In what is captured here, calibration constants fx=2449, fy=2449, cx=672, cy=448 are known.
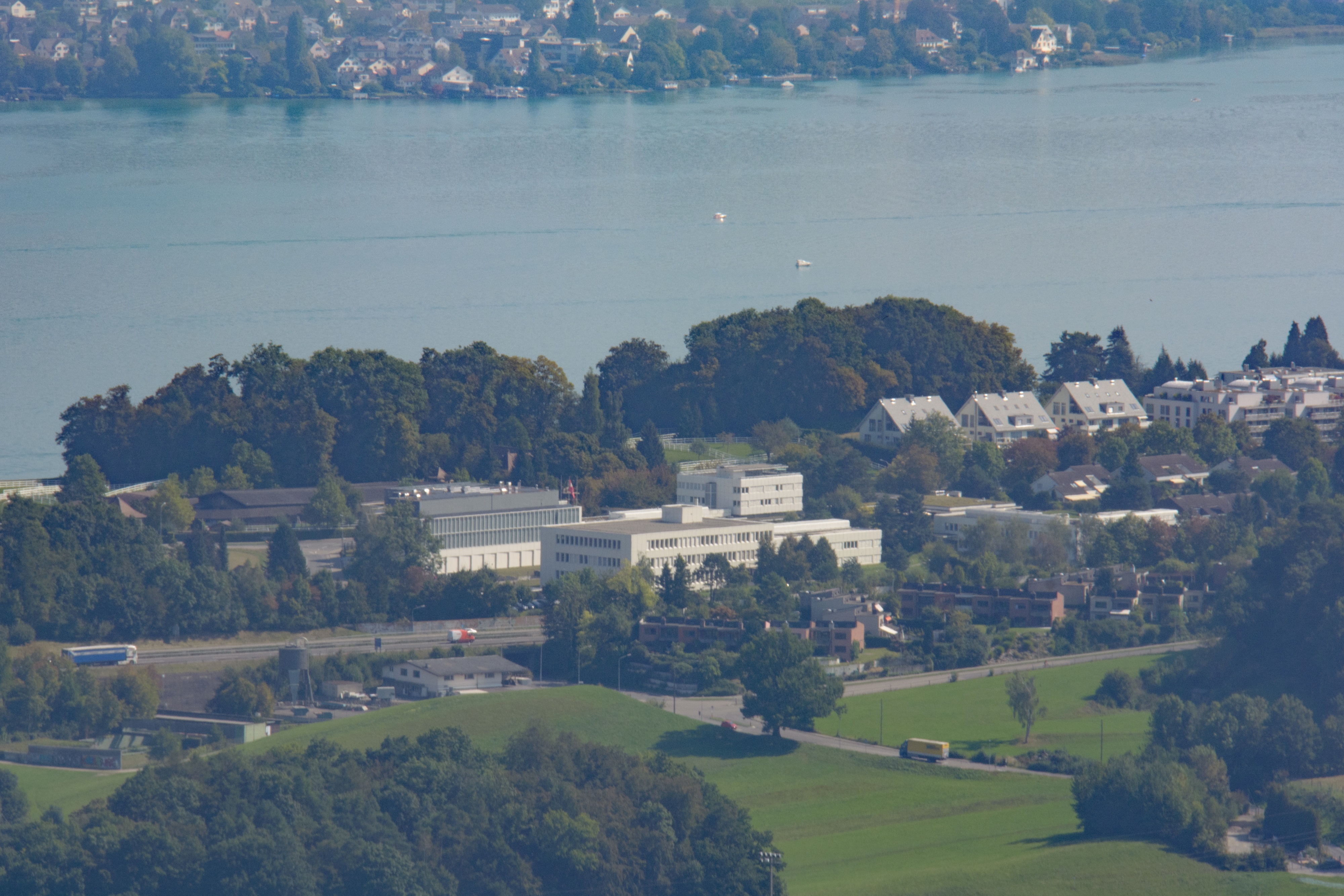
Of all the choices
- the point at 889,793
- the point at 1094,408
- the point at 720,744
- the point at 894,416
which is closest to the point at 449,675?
the point at 720,744

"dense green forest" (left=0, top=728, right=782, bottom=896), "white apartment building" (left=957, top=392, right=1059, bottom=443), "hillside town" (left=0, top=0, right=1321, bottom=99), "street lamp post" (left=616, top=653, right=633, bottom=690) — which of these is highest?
"hillside town" (left=0, top=0, right=1321, bottom=99)

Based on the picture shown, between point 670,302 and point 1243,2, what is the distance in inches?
2262

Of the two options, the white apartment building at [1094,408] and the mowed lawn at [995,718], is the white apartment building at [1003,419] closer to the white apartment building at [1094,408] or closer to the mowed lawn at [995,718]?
the white apartment building at [1094,408]

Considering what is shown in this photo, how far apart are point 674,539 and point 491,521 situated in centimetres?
257

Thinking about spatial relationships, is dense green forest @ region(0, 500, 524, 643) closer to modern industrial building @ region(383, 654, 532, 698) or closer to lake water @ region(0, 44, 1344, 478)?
modern industrial building @ region(383, 654, 532, 698)

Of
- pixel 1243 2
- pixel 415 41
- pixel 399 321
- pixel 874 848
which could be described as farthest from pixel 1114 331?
pixel 1243 2

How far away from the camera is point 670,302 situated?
48062 mm

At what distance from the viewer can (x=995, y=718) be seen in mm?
24844

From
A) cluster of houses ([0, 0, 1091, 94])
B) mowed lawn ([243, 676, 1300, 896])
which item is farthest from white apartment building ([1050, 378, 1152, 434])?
cluster of houses ([0, 0, 1091, 94])

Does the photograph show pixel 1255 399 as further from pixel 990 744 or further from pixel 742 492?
pixel 990 744

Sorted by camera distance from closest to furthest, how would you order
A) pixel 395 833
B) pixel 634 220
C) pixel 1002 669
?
pixel 395 833, pixel 1002 669, pixel 634 220

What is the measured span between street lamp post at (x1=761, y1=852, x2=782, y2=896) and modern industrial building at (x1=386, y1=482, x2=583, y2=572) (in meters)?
12.2

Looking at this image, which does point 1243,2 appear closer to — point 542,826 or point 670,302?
point 670,302

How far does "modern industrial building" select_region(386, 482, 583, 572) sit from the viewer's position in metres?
31.4
